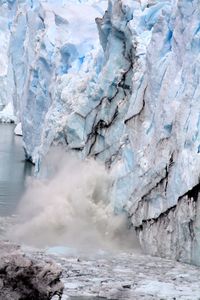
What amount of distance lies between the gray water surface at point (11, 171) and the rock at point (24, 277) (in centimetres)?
871

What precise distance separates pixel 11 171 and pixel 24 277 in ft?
52.4

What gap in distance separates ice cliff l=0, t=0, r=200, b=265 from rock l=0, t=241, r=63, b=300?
4.26 m

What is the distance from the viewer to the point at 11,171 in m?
21.3

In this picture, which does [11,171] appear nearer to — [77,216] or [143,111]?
[77,216]

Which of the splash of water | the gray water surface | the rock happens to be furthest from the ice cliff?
the rock

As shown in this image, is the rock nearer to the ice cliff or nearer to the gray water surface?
the ice cliff

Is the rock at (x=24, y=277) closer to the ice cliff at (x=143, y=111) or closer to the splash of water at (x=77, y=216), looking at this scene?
the ice cliff at (x=143, y=111)

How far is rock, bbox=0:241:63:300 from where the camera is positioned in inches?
215

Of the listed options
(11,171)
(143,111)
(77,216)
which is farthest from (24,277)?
(11,171)

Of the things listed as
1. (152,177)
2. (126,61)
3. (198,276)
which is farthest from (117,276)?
(126,61)

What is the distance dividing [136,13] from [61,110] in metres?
4.29

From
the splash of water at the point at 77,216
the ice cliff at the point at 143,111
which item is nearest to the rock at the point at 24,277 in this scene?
the ice cliff at the point at 143,111

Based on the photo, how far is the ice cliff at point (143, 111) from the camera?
33.1 ft

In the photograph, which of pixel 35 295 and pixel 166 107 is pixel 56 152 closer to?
pixel 166 107
